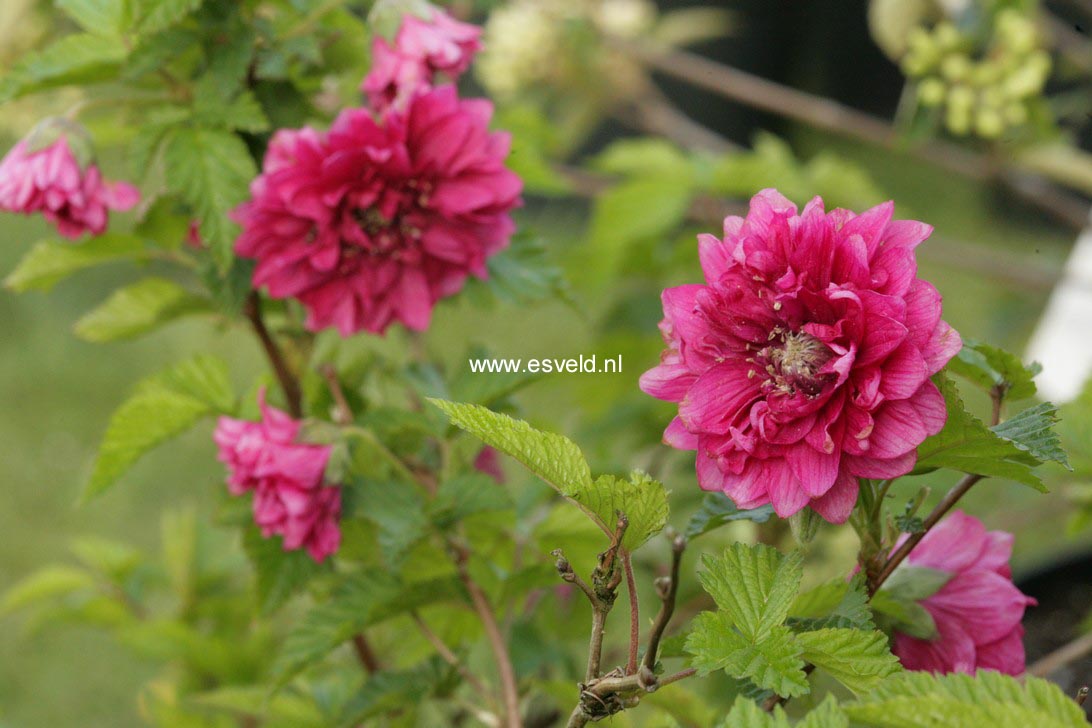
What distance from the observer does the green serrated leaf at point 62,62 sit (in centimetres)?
54

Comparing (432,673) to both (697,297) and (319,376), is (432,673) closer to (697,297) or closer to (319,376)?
(319,376)

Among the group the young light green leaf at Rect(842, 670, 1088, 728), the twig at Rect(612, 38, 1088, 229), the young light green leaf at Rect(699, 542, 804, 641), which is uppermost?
the young light green leaf at Rect(842, 670, 1088, 728)

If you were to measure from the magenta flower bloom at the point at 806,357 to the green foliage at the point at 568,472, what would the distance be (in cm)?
3

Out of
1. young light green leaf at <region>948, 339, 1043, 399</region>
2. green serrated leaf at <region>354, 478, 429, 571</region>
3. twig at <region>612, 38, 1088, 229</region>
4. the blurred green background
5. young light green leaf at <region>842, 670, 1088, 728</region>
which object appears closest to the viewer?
young light green leaf at <region>842, 670, 1088, 728</region>

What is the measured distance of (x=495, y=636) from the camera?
Answer: 1.73 ft

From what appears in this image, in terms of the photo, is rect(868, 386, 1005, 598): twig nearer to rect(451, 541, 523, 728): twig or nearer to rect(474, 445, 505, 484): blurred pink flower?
rect(451, 541, 523, 728): twig

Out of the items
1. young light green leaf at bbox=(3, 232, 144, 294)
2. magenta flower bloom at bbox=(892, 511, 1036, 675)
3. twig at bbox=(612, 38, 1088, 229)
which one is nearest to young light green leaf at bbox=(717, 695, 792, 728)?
magenta flower bloom at bbox=(892, 511, 1036, 675)

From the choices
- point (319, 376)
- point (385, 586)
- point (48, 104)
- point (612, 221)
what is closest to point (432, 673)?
point (385, 586)

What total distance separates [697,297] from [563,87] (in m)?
1.01

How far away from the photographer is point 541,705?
2.16 ft

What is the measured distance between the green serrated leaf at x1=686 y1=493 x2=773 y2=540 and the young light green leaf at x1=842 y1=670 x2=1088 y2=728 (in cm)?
8

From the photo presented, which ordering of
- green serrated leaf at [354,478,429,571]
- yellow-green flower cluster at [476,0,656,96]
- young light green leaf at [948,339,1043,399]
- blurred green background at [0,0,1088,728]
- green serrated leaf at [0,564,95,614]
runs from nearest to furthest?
young light green leaf at [948,339,1043,399] → green serrated leaf at [354,478,429,571] → green serrated leaf at [0,564,95,614] → blurred green background at [0,0,1088,728] → yellow-green flower cluster at [476,0,656,96]

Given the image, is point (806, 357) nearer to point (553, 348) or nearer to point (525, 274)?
point (525, 274)

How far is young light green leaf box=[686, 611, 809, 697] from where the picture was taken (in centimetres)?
33
